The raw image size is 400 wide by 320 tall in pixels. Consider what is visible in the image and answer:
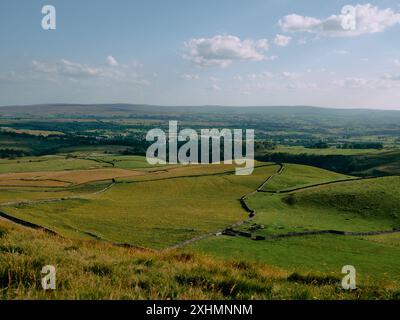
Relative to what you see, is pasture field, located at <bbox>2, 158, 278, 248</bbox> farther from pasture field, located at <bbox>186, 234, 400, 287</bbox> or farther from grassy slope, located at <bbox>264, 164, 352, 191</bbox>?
pasture field, located at <bbox>186, 234, 400, 287</bbox>

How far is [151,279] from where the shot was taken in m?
9.51

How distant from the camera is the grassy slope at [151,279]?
8367mm

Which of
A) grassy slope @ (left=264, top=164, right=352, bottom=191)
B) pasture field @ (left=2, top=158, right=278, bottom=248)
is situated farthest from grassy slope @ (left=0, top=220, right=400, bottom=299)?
grassy slope @ (left=264, top=164, right=352, bottom=191)

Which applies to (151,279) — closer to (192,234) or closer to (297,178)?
(192,234)

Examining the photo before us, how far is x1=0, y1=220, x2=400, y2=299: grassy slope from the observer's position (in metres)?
8.37

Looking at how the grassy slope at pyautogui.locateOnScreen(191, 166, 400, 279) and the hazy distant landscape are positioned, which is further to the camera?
the grassy slope at pyautogui.locateOnScreen(191, 166, 400, 279)

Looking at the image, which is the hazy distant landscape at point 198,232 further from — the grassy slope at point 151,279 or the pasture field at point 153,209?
the pasture field at point 153,209
